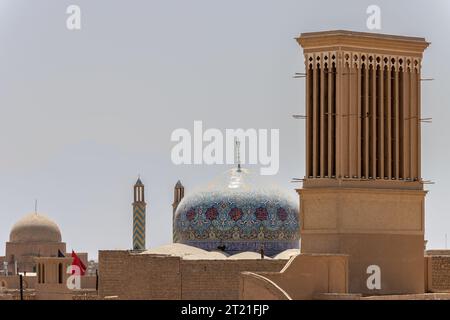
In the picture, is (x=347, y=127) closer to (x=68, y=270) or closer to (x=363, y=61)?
(x=363, y=61)

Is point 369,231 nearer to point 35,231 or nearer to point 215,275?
point 215,275

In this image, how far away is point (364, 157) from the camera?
27.5 m

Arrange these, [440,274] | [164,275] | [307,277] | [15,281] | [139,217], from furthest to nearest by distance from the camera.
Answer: [15,281] → [139,217] → [164,275] → [440,274] → [307,277]

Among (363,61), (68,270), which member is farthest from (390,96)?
(68,270)

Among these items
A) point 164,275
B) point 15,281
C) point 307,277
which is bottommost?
point 15,281

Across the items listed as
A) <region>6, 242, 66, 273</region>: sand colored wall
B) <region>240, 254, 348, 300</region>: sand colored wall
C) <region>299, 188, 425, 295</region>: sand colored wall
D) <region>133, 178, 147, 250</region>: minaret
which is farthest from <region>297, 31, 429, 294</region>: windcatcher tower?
<region>6, 242, 66, 273</region>: sand colored wall

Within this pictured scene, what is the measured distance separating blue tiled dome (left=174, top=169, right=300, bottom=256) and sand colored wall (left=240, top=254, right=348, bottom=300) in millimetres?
16786

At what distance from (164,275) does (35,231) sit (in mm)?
35918

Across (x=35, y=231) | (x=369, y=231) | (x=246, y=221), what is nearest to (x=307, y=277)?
(x=369, y=231)

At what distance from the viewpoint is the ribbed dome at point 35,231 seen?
69375mm

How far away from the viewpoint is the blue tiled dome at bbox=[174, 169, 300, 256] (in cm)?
4309

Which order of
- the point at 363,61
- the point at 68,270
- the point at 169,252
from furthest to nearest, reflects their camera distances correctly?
1. the point at 68,270
2. the point at 169,252
3. the point at 363,61

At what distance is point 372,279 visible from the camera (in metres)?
27.0
